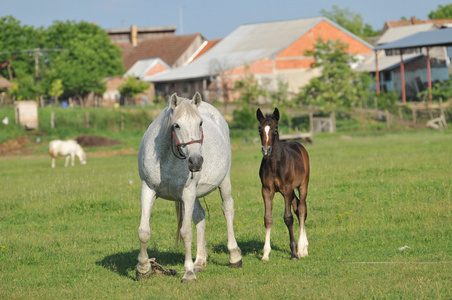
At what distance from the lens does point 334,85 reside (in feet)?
161

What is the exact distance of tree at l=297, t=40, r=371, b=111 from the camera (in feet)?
160

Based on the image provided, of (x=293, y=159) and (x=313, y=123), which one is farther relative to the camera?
(x=313, y=123)

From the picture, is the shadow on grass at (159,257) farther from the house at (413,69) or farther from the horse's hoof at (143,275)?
the house at (413,69)

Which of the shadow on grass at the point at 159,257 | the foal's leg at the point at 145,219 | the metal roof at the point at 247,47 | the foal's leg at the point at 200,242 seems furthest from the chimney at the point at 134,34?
the foal's leg at the point at 145,219

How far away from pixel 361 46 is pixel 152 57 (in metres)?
37.4

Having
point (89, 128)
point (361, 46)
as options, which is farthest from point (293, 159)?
point (361, 46)

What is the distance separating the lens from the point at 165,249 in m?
11.5

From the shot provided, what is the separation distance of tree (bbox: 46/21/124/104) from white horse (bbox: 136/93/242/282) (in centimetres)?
6965

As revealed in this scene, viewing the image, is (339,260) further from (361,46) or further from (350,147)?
(361,46)

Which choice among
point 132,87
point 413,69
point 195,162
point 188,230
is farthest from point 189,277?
point 132,87

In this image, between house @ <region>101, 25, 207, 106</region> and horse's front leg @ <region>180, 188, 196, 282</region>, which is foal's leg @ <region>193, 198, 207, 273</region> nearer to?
horse's front leg @ <region>180, 188, 196, 282</region>

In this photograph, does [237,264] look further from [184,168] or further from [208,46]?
[208,46]

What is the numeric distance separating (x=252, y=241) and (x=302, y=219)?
1.49m

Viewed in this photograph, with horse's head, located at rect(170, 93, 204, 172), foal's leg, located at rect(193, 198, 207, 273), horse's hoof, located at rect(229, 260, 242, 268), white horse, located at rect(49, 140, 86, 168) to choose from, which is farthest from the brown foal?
white horse, located at rect(49, 140, 86, 168)
